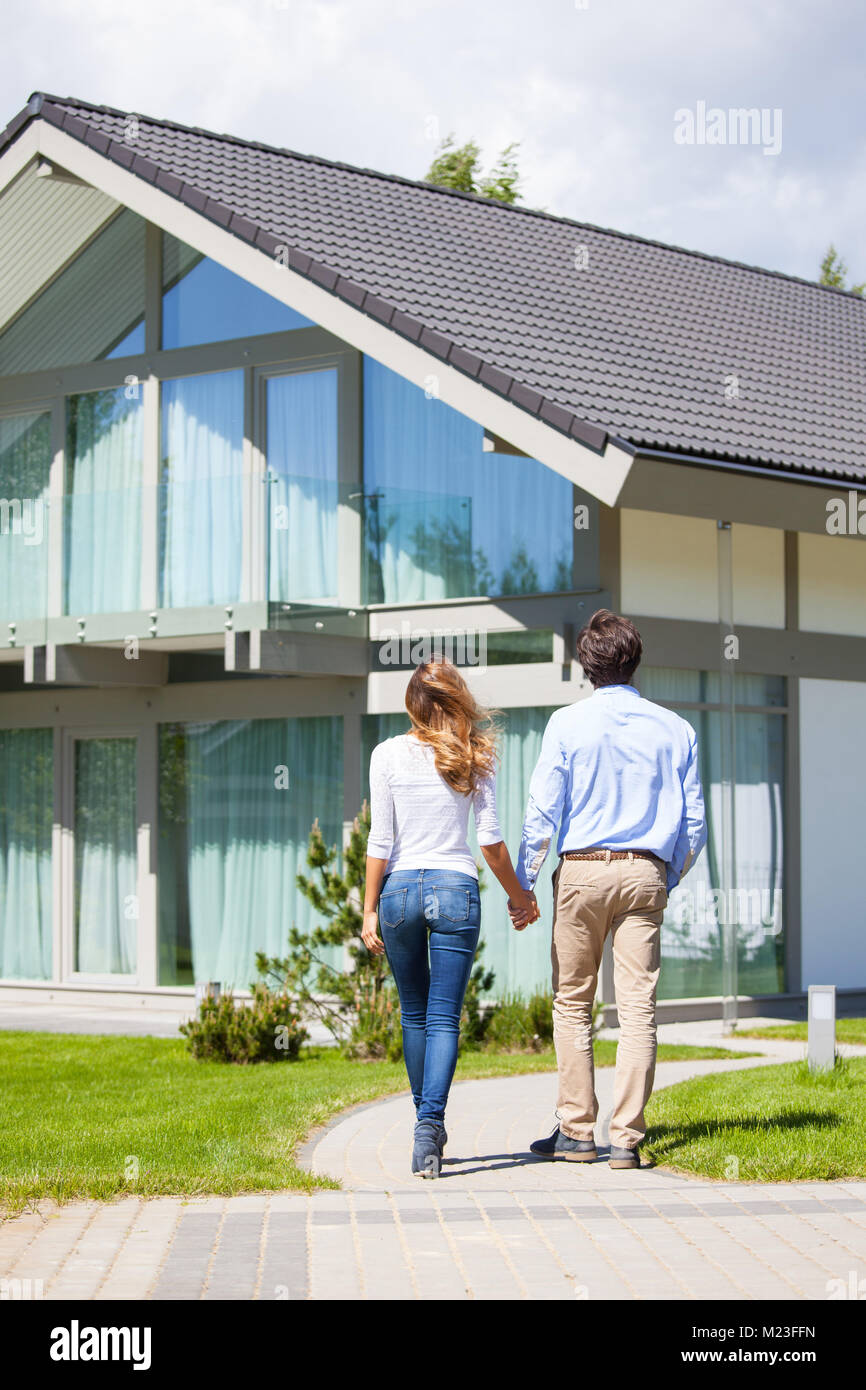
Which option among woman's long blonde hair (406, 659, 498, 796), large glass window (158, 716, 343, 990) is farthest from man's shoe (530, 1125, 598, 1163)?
large glass window (158, 716, 343, 990)

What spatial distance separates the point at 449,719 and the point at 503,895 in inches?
Result: 286

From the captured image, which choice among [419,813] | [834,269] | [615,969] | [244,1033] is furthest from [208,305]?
[834,269]

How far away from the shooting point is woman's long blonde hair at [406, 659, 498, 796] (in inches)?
257

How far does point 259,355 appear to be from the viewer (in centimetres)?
1560

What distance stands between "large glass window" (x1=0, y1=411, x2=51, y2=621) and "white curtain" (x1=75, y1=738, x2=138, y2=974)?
155cm

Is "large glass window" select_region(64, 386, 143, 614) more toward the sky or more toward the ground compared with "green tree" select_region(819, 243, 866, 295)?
more toward the ground

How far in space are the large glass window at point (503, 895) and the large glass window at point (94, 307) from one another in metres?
5.85

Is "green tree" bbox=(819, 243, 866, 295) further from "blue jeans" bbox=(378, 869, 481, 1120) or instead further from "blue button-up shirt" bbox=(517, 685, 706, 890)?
"blue jeans" bbox=(378, 869, 481, 1120)

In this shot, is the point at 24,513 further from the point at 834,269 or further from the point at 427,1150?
the point at 834,269

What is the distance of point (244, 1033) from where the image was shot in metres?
11.4

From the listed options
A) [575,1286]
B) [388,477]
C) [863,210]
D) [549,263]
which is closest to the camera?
[575,1286]

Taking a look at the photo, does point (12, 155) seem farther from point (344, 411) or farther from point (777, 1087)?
point (777, 1087)
